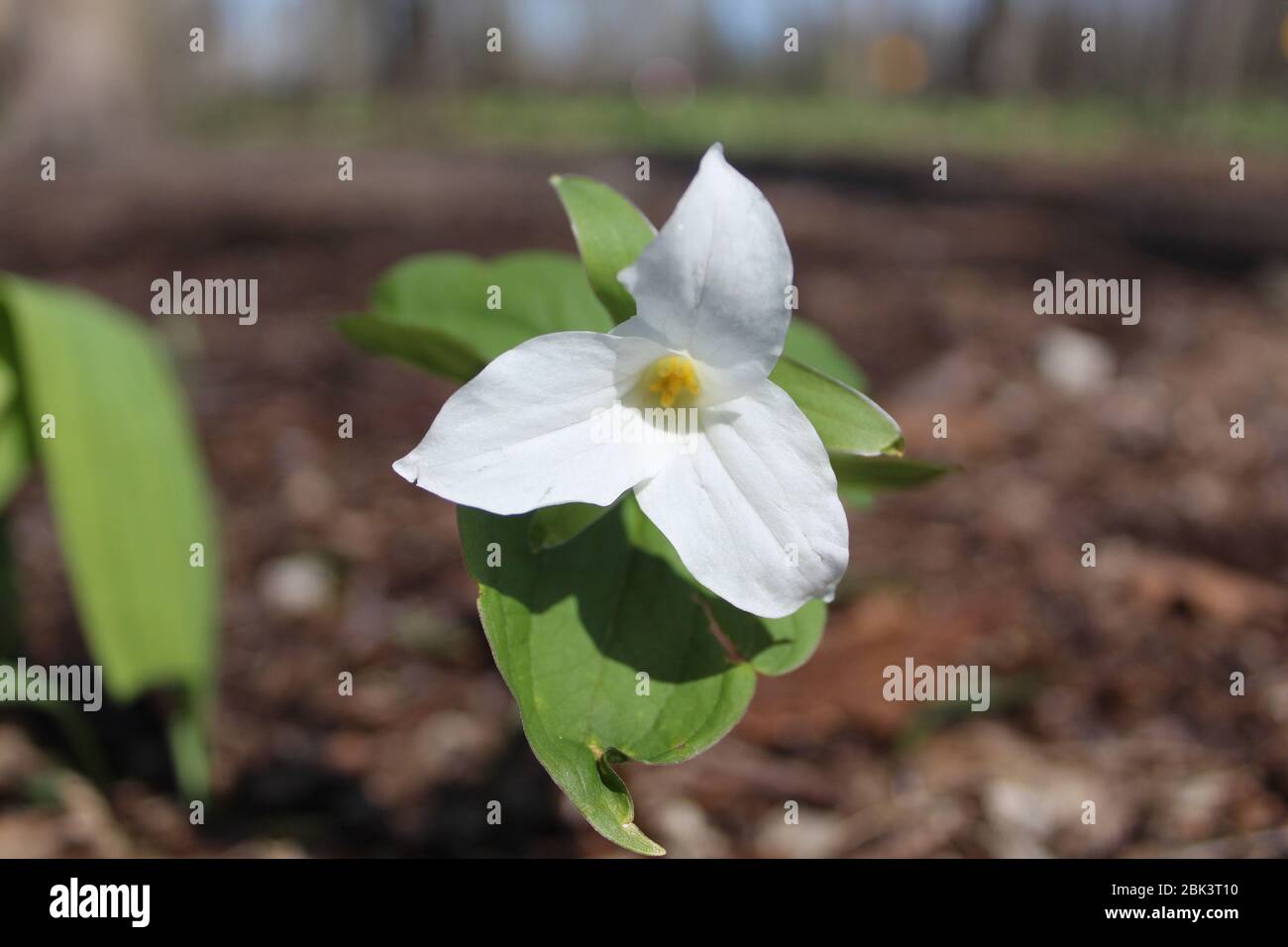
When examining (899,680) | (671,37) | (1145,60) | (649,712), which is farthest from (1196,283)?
(671,37)

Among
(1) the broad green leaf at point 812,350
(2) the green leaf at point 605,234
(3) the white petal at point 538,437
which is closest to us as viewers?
(3) the white petal at point 538,437

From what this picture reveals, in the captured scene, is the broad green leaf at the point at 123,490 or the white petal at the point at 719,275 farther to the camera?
the broad green leaf at the point at 123,490

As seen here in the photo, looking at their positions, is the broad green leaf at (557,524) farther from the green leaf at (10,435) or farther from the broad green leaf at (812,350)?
the green leaf at (10,435)

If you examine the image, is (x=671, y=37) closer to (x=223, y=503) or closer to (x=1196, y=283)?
(x=1196, y=283)

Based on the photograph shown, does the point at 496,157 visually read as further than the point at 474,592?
Yes

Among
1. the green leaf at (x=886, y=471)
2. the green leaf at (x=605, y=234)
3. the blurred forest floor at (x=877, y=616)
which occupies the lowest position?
the blurred forest floor at (x=877, y=616)

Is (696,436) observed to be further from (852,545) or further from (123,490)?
(852,545)

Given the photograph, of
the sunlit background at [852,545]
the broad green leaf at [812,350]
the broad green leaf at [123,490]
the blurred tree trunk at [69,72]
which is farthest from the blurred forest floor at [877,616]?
the blurred tree trunk at [69,72]

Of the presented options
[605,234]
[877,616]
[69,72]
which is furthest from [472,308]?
[69,72]
